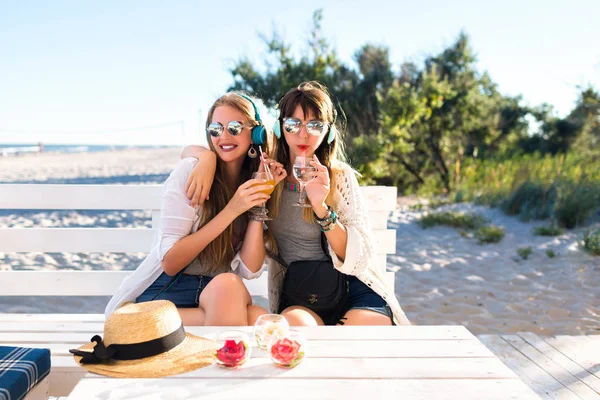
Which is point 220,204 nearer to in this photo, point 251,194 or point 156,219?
point 251,194

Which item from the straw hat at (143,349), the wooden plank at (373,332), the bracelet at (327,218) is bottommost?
the wooden plank at (373,332)

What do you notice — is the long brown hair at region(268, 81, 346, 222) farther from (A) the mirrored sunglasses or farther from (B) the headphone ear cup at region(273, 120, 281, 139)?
(A) the mirrored sunglasses

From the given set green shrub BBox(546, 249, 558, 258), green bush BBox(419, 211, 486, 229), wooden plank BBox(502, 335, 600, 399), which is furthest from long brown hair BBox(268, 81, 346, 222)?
green bush BBox(419, 211, 486, 229)

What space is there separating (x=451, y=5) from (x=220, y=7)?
10953 mm

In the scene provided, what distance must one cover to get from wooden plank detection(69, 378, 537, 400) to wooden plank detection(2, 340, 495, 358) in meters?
0.22

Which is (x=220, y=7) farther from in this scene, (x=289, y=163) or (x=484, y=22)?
(x=289, y=163)

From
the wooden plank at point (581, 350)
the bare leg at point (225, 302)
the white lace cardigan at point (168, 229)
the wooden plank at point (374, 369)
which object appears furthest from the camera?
the wooden plank at point (581, 350)

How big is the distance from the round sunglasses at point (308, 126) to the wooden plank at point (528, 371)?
197 centimetres

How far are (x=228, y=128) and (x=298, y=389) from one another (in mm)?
1585

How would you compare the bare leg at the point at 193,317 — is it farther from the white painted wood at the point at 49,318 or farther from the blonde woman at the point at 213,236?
the white painted wood at the point at 49,318

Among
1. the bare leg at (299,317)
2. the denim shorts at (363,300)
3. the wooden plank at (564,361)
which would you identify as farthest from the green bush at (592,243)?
the bare leg at (299,317)

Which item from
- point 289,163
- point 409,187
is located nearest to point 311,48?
point 409,187

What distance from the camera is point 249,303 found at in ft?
9.16

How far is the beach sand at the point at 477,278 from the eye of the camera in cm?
483
